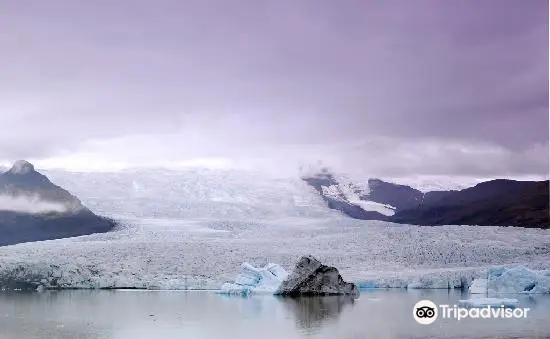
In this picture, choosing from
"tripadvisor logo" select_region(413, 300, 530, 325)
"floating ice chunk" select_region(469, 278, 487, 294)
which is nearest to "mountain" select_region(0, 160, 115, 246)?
"floating ice chunk" select_region(469, 278, 487, 294)

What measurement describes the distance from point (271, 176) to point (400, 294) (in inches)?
976

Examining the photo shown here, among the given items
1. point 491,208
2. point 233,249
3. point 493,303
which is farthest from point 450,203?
point 493,303

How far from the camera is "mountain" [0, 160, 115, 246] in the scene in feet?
125

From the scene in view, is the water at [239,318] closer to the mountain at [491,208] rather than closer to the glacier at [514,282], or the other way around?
the glacier at [514,282]

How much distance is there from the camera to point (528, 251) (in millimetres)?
27047

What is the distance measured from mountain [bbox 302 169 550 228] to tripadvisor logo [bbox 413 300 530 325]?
2549 cm

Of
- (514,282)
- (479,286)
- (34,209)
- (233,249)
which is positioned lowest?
(479,286)

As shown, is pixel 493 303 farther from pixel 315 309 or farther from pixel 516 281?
pixel 516 281

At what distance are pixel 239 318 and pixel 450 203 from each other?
37.5 m

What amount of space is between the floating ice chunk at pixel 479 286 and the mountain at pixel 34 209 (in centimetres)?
2149

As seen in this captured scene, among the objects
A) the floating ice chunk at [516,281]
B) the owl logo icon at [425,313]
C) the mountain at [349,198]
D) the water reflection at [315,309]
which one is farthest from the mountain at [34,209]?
the owl logo icon at [425,313]

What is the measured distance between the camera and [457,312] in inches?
658

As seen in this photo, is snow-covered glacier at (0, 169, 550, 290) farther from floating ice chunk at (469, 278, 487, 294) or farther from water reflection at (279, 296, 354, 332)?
water reflection at (279, 296, 354, 332)

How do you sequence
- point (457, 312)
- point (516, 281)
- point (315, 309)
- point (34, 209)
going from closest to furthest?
point (457, 312) < point (315, 309) < point (516, 281) < point (34, 209)
